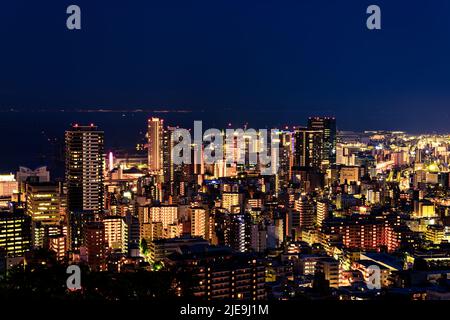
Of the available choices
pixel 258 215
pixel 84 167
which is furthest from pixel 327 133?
pixel 84 167

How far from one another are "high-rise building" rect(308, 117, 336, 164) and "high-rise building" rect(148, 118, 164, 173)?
14.4 ft

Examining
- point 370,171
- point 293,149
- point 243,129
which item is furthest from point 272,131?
point 370,171

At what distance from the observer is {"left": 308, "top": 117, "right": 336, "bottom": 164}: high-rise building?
17.1m

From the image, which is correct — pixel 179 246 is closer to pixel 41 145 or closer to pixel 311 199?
pixel 311 199

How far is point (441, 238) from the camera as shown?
9.94 metres

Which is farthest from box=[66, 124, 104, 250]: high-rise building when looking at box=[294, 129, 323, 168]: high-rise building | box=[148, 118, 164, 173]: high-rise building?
box=[294, 129, 323, 168]: high-rise building

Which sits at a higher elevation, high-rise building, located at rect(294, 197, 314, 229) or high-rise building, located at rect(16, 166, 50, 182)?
high-rise building, located at rect(16, 166, 50, 182)

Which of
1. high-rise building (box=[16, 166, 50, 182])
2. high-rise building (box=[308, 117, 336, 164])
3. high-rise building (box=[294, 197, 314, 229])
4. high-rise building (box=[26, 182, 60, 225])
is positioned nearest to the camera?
high-rise building (box=[26, 182, 60, 225])

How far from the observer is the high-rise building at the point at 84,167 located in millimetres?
10961

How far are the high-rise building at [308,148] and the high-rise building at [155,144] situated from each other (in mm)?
3366

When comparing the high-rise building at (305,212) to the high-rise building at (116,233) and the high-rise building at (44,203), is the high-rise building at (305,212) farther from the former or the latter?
the high-rise building at (44,203)

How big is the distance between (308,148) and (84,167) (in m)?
6.88

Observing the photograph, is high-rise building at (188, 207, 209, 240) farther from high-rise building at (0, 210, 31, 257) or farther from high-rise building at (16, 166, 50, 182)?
high-rise building at (16, 166, 50, 182)

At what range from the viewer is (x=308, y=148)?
16.5m
